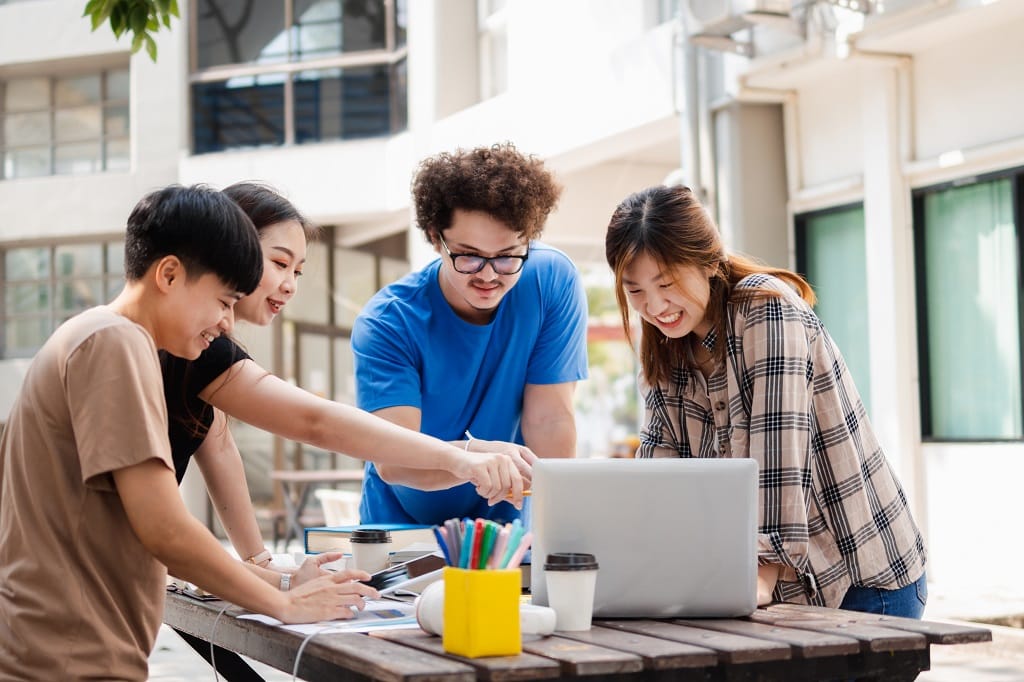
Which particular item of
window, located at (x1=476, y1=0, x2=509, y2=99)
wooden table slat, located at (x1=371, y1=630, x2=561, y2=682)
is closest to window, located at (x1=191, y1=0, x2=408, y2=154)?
window, located at (x1=476, y1=0, x2=509, y2=99)

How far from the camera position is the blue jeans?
2.48m

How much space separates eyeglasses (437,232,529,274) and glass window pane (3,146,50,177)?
15818mm

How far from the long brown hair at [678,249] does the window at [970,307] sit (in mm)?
5485

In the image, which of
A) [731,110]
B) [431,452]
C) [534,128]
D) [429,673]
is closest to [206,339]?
[431,452]

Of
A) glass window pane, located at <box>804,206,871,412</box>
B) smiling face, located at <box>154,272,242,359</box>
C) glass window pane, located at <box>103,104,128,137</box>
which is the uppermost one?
glass window pane, located at <box>103,104,128,137</box>

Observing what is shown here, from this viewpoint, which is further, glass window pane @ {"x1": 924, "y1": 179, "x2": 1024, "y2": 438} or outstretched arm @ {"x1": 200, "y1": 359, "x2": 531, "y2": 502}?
glass window pane @ {"x1": 924, "y1": 179, "x2": 1024, "y2": 438}

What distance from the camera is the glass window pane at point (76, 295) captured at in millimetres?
17109

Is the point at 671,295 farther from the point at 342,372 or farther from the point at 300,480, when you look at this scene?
the point at 342,372

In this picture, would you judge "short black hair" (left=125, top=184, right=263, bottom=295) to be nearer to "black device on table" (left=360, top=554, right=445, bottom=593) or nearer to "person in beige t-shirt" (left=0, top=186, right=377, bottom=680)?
"person in beige t-shirt" (left=0, top=186, right=377, bottom=680)

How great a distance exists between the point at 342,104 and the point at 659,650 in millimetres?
13588

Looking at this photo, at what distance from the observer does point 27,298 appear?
17547mm

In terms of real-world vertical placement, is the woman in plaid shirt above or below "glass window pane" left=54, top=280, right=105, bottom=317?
below

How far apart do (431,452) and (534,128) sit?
8.82 metres

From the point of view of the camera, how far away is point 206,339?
7.41 ft
